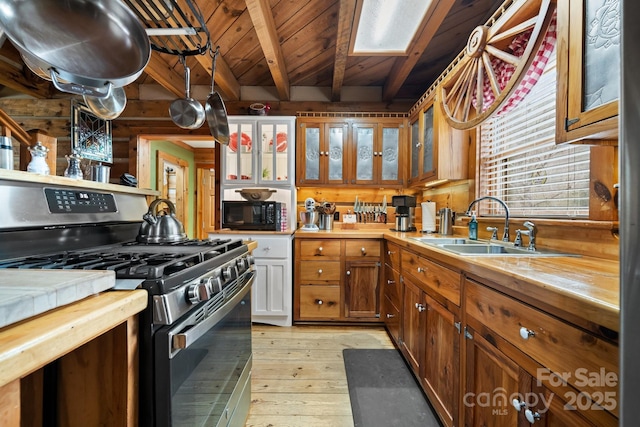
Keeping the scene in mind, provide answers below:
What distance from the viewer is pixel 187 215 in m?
5.59

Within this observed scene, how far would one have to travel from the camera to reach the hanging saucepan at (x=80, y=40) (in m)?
0.82

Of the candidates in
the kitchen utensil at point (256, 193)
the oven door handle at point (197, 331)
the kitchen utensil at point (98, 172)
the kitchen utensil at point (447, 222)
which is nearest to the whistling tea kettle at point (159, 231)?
the oven door handle at point (197, 331)

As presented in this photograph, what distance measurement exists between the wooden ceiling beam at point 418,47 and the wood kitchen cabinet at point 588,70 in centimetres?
89

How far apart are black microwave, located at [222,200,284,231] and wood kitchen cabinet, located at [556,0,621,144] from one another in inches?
85.9

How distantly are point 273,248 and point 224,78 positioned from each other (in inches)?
70.7

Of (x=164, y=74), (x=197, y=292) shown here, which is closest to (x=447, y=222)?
(x=197, y=292)

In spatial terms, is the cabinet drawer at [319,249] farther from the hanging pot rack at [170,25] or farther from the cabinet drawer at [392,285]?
the hanging pot rack at [170,25]

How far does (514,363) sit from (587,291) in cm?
35

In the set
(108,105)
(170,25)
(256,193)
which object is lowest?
(256,193)

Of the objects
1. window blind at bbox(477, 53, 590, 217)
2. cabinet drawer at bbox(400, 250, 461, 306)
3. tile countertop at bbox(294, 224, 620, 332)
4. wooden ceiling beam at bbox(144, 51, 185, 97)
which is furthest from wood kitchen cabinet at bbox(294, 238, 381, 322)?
wooden ceiling beam at bbox(144, 51, 185, 97)

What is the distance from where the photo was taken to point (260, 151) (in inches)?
118

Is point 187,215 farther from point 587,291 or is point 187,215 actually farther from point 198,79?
point 587,291

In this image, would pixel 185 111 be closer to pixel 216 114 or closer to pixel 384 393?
pixel 216 114

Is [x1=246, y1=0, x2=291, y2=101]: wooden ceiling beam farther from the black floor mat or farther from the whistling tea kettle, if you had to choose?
the black floor mat
